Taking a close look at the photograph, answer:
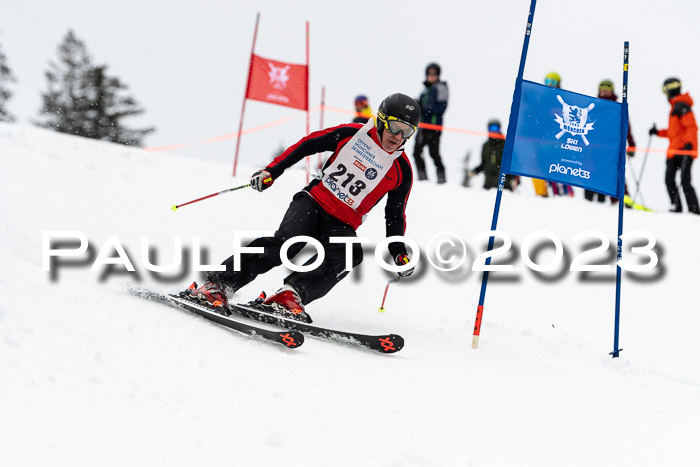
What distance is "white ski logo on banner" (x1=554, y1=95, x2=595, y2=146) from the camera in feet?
16.2

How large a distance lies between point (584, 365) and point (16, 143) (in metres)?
7.88

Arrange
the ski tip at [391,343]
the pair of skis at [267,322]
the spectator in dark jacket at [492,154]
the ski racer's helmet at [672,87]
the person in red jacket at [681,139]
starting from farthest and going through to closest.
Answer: the spectator in dark jacket at [492,154] < the ski racer's helmet at [672,87] < the person in red jacket at [681,139] < the ski tip at [391,343] < the pair of skis at [267,322]

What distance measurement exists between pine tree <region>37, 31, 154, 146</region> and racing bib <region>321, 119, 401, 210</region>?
27.0m

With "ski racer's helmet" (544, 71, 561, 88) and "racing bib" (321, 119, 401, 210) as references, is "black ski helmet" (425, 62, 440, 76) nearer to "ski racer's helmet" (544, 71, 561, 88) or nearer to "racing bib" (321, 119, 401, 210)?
"ski racer's helmet" (544, 71, 561, 88)

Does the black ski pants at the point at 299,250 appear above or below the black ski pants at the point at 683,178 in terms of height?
below

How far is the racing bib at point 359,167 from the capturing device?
446 centimetres

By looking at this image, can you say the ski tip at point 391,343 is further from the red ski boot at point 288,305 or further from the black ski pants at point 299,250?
the black ski pants at point 299,250

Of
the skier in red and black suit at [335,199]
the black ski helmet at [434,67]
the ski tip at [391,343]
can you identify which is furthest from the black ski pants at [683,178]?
the ski tip at [391,343]

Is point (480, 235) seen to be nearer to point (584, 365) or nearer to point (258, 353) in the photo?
point (584, 365)

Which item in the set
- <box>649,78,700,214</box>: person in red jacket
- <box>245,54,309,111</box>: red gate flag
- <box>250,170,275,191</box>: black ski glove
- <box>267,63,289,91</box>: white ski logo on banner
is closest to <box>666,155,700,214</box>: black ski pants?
<box>649,78,700,214</box>: person in red jacket

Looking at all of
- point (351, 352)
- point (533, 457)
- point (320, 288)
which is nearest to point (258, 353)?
point (351, 352)

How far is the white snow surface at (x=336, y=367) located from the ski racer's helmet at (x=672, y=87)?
2.85m

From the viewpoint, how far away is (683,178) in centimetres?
919

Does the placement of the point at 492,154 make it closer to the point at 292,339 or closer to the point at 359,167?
the point at 359,167
